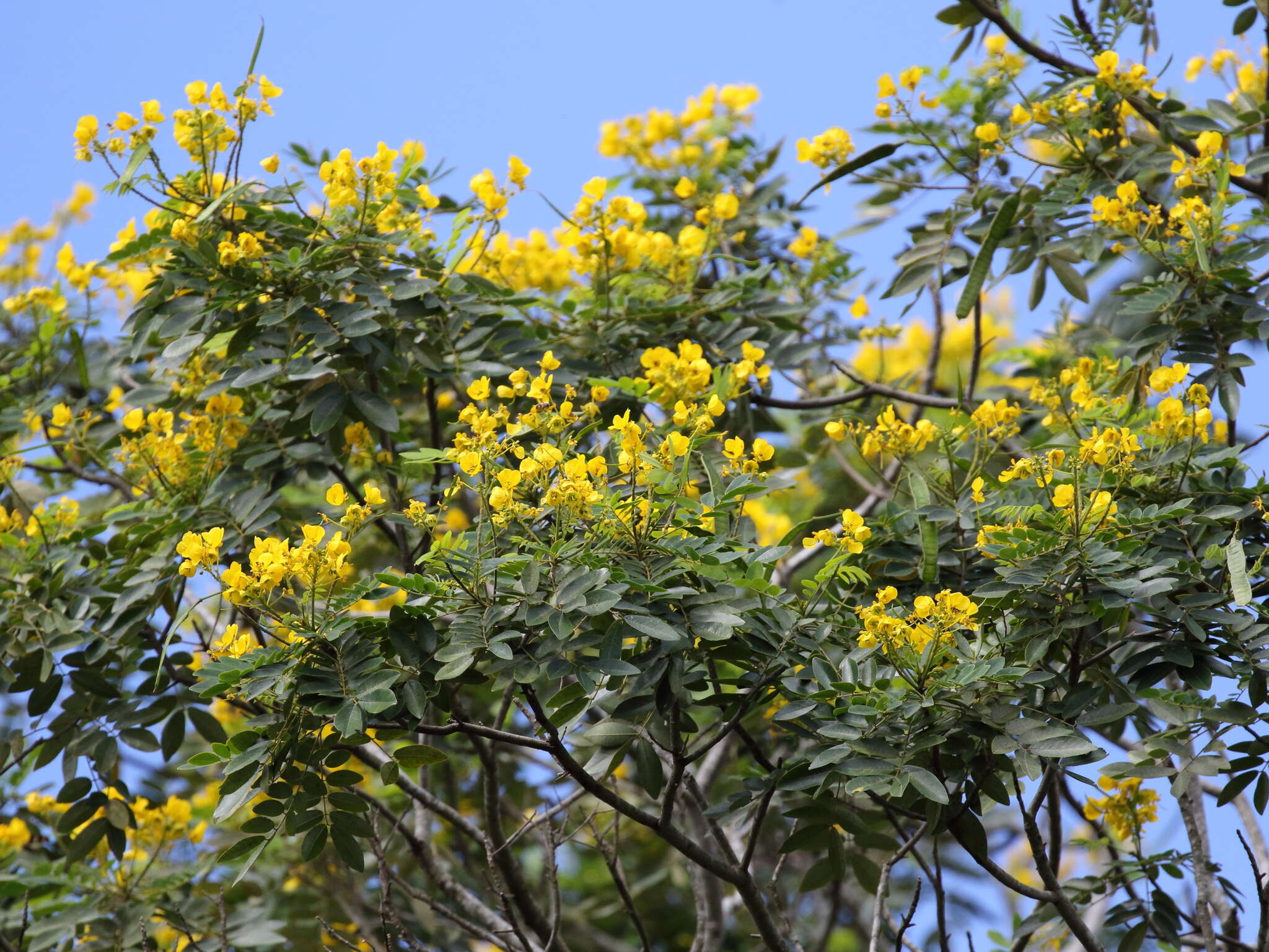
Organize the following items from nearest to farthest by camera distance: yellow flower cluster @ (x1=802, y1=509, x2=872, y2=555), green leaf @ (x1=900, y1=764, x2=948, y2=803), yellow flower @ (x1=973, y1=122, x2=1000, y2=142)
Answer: green leaf @ (x1=900, y1=764, x2=948, y2=803) < yellow flower cluster @ (x1=802, y1=509, x2=872, y2=555) < yellow flower @ (x1=973, y1=122, x2=1000, y2=142)

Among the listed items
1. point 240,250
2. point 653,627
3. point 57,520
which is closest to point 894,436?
point 653,627

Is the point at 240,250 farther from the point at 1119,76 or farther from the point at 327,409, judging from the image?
the point at 1119,76

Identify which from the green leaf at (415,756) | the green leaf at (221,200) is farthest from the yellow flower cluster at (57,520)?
the green leaf at (415,756)

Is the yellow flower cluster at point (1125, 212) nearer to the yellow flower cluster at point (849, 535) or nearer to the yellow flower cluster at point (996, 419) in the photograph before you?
the yellow flower cluster at point (996, 419)

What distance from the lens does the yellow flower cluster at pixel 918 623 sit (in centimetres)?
209

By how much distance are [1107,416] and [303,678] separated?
1.70m

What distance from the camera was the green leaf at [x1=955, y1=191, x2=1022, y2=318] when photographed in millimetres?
3098

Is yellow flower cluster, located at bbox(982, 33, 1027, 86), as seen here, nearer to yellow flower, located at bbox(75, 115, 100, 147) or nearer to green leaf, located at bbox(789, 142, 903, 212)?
green leaf, located at bbox(789, 142, 903, 212)

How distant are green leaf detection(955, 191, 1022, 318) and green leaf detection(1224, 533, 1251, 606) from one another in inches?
41.0

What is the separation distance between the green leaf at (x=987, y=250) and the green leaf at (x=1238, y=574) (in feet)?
3.41

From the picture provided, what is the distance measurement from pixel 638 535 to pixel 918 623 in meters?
0.50

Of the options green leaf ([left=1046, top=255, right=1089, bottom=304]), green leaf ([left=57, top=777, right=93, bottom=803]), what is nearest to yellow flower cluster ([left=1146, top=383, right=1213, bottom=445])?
green leaf ([left=1046, top=255, right=1089, bottom=304])

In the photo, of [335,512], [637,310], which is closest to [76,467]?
[335,512]

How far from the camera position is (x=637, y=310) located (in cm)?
322
